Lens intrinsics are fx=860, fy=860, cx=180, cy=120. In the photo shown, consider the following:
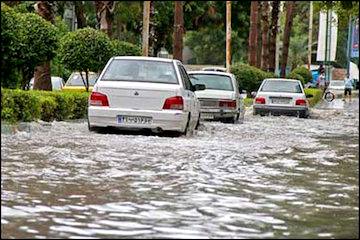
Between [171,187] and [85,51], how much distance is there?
13.5 m

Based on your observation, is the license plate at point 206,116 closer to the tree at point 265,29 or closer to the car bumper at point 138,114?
the car bumper at point 138,114

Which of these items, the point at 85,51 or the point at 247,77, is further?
the point at 247,77

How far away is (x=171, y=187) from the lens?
931 cm

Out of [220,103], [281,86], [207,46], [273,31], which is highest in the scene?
[273,31]

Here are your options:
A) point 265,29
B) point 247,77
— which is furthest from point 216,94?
point 265,29

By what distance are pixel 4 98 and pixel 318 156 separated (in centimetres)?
513

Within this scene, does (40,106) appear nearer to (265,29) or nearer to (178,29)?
(178,29)

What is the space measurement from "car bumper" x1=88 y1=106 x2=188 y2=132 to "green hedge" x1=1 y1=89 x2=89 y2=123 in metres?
1.19

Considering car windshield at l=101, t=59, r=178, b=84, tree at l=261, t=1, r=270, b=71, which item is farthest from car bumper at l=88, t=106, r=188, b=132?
tree at l=261, t=1, r=270, b=71

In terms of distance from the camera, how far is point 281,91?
28.0 meters

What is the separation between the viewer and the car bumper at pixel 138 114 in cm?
1507

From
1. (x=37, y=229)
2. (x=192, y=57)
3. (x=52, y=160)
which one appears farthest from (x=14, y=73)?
(x=192, y=57)

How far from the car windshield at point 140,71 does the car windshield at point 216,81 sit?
24.0 feet

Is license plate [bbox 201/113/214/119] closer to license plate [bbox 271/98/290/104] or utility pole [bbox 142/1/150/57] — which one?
license plate [bbox 271/98/290/104]
